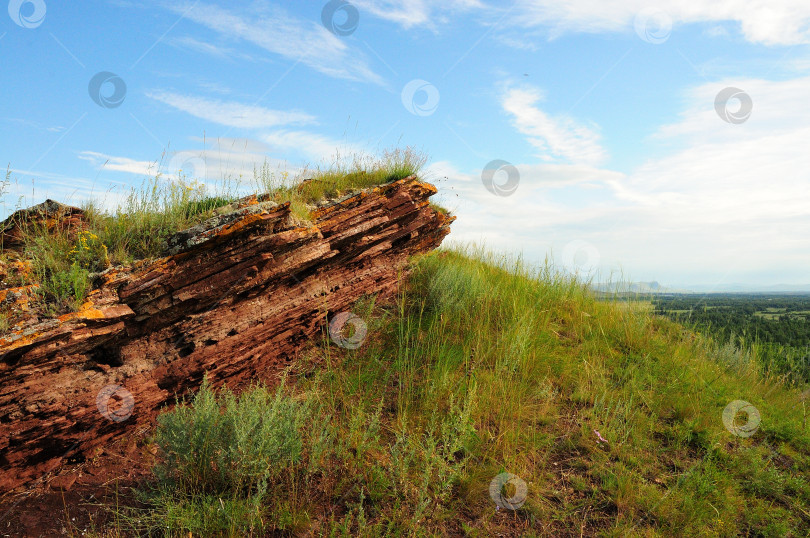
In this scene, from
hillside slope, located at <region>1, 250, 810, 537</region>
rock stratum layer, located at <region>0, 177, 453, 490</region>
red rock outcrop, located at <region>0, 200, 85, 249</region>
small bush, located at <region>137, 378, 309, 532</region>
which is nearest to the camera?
small bush, located at <region>137, 378, 309, 532</region>

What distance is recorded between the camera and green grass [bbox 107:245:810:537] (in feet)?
11.8

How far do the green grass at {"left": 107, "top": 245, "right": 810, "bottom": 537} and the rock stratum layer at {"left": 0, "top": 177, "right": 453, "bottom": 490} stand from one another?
73 cm

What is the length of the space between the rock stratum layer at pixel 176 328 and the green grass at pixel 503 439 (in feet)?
2.40

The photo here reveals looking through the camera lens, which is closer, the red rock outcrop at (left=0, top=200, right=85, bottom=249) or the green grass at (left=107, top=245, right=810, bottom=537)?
the green grass at (left=107, top=245, right=810, bottom=537)

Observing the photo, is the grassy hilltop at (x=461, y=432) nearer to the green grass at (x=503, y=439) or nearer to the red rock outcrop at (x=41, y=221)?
the green grass at (x=503, y=439)

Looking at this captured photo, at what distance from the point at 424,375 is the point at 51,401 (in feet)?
12.4

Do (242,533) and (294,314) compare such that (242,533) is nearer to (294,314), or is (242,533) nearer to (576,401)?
(294,314)

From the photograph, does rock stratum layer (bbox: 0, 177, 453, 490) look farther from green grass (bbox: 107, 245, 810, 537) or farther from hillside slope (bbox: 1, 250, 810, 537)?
green grass (bbox: 107, 245, 810, 537)

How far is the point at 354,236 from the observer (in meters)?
6.32

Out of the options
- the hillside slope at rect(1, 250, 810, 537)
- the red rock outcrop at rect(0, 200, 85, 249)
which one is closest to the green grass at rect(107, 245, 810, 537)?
the hillside slope at rect(1, 250, 810, 537)

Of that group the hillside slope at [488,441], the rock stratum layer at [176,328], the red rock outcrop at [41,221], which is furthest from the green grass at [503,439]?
the red rock outcrop at [41,221]

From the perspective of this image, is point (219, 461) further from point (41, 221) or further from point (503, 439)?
point (41, 221)

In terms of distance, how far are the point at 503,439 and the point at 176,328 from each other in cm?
378

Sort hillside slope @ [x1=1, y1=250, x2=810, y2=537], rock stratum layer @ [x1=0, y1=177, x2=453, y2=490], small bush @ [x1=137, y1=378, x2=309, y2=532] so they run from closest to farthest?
small bush @ [x1=137, y1=378, x2=309, y2=532]
hillside slope @ [x1=1, y1=250, x2=810, y2=537]
rock stratum layer @ [x1=0, y1=177, x2=453, y2=490]
